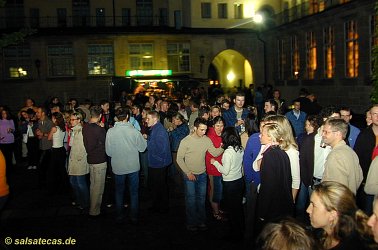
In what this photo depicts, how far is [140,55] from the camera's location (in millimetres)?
33062

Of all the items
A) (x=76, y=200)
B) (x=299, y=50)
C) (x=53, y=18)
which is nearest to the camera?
(x=76, y=200)

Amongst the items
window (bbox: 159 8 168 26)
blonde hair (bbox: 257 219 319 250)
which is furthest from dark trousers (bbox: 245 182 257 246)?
window (bbox: 159 8 168 26)

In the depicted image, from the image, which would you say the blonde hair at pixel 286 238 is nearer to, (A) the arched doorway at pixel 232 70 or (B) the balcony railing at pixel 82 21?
(B) the balcony railing at pixel 82 21

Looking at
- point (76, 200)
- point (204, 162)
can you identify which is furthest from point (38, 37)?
point (204, 162)

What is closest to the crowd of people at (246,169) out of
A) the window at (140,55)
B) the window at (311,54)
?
the window at (311,54)

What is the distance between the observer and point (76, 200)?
29.6 feet

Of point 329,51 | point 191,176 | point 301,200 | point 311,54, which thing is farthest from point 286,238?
point 311,54

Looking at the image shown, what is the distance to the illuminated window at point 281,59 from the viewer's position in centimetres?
3195

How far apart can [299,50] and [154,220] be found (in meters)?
23.6

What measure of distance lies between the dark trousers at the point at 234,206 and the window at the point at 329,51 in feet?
65.8

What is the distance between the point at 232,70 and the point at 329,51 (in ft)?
53.0

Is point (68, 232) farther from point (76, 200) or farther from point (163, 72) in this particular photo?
point (163, 72)

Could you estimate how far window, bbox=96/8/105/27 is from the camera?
35938mm

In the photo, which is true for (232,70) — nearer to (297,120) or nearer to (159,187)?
(297,120)
